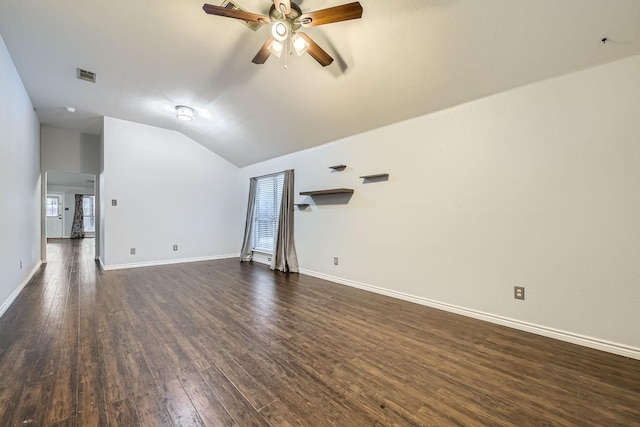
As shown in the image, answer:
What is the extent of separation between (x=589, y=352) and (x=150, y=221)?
6758 mm

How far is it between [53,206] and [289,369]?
15040 millimetres

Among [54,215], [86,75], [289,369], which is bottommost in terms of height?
[289,369]

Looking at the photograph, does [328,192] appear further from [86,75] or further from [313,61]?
[86,75]

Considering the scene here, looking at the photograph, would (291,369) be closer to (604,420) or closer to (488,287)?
(604,420)

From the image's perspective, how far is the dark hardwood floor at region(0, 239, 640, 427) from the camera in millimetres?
1460

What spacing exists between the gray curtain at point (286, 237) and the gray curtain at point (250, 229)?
3.96 ft

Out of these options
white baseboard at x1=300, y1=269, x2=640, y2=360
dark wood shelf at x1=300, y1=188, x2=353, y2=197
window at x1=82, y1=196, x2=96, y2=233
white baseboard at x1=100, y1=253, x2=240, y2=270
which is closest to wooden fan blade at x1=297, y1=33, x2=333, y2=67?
dark wood shelf at x1=300, y1=188, x2=353, y2=197

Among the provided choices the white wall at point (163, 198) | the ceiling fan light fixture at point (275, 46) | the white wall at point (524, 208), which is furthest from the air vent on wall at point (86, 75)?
the white wall at point (524, 208)

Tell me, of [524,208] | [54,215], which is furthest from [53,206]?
[524,208]

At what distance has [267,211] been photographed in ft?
20.1

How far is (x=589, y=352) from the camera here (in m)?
2.16

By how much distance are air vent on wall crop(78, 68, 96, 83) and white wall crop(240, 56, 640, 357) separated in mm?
3869

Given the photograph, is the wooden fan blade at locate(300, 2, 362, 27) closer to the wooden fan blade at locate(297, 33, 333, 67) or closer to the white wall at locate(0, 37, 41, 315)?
the wooden fan blade at locate(297, 33, 333, 67)

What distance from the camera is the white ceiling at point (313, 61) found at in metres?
2.10
